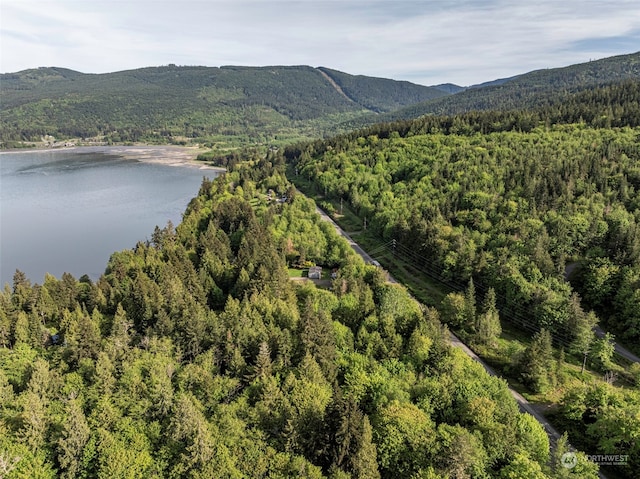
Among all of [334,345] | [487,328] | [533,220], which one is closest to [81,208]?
[334,345]

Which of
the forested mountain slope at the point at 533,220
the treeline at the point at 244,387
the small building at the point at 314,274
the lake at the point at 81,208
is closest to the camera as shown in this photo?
the treeline at the point at 244,387

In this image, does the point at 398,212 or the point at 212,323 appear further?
the point at 398,212

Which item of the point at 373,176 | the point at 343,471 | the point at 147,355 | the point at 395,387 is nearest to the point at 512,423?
the point at 395,387

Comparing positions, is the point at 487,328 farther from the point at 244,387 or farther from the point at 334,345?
the point at 244,387

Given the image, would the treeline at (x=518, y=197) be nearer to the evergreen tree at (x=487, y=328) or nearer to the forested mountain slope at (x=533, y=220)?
the forested mountain slope at (x=533, y=220)

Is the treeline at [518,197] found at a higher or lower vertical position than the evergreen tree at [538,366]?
higher

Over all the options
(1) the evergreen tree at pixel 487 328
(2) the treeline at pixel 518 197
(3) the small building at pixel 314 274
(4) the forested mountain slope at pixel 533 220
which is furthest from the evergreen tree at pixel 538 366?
(3) the small building at pixel 314 274

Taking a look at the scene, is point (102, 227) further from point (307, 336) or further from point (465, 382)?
→ point (465, 382)
